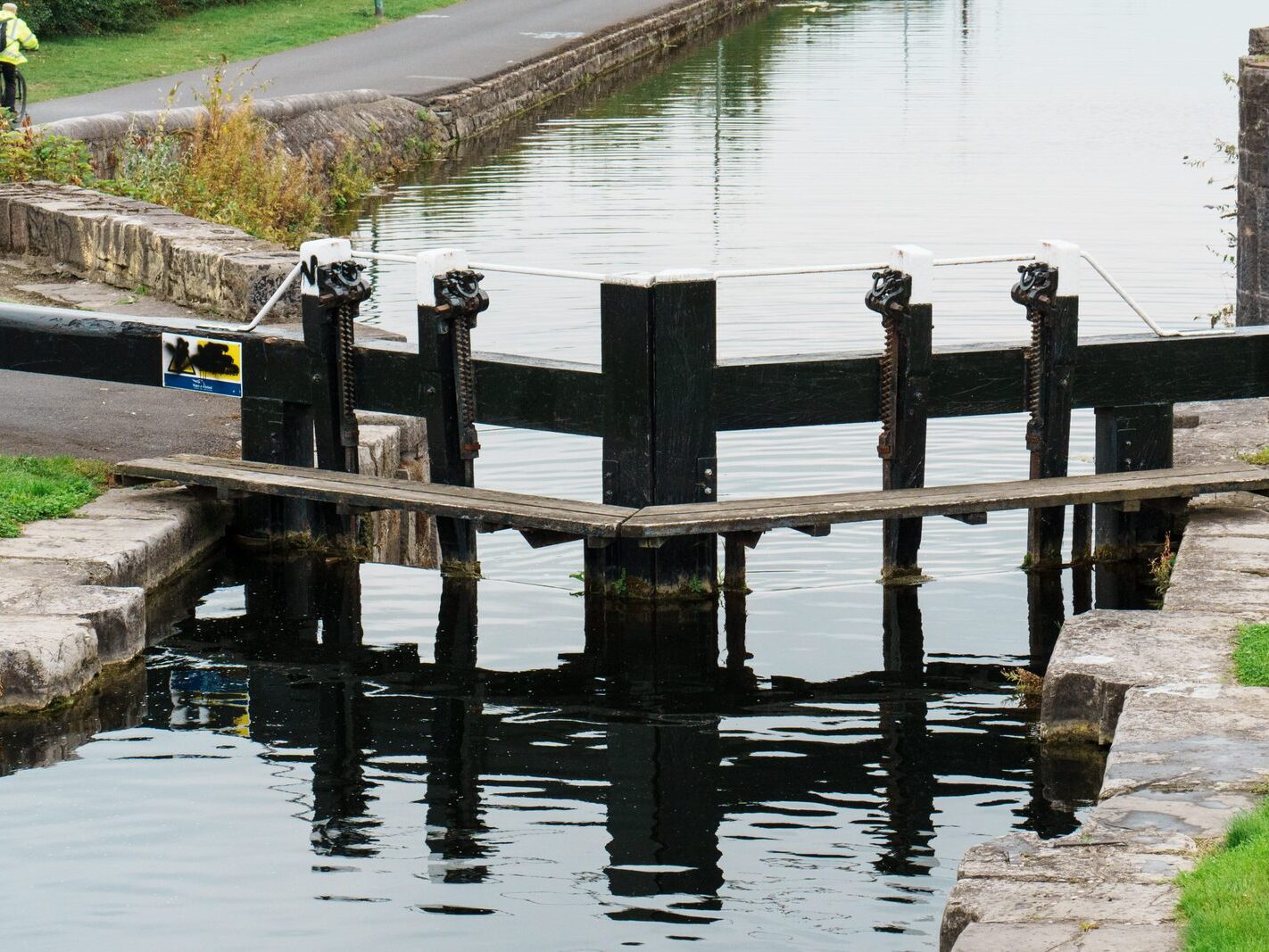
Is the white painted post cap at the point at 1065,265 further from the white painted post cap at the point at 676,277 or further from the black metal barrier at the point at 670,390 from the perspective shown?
the white painted post cap at the point at 676,277

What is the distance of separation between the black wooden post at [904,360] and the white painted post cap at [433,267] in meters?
1.76

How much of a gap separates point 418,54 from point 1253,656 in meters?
25.4

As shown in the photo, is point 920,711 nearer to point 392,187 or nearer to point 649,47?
point 392,187

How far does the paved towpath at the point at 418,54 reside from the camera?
81.1 ft

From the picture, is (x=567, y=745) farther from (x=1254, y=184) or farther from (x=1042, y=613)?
(x=1254, y=184)

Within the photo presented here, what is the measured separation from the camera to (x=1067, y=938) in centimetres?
505

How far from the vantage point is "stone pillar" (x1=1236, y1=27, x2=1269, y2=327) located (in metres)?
10.6

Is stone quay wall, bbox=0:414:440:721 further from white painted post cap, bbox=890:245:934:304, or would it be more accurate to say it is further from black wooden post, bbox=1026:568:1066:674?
black wooden post, bbox=1026:568:1066:674

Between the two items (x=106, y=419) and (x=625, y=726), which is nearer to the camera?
Result: (x=625, y=726)

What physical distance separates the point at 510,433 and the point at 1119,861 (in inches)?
294

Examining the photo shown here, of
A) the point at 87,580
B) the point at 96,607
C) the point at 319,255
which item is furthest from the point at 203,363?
the point at 96,607

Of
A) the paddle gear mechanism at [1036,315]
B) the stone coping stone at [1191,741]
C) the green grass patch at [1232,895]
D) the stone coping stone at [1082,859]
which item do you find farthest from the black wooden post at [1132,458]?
the green grass patch at [1232,895]

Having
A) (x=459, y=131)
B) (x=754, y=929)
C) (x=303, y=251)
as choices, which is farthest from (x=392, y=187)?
(x=754, y=929)

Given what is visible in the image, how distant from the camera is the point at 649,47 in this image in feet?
120
